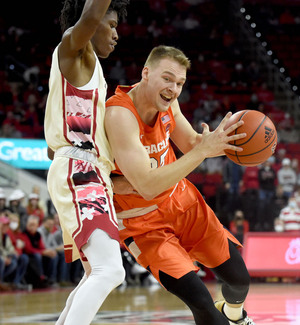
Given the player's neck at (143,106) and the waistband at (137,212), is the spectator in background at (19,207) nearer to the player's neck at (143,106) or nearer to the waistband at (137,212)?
the waistband at (137,212)

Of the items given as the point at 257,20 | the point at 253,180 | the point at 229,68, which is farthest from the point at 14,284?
the point at 257,20

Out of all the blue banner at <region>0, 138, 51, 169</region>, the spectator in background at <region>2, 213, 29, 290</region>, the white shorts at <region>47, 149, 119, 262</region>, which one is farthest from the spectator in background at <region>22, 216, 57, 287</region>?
the white shorts at <region>47, 149, 119, 262</region>

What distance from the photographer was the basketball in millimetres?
3732

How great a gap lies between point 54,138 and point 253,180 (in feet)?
33.8

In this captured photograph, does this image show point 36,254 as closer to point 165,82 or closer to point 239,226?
point 239,226

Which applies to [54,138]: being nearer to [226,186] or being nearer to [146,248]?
[146,248]

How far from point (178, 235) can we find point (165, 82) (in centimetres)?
103

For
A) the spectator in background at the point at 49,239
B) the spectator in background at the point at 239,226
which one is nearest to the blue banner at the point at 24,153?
the spectator in background at the point at 49,239

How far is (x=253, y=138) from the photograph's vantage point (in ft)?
12.3

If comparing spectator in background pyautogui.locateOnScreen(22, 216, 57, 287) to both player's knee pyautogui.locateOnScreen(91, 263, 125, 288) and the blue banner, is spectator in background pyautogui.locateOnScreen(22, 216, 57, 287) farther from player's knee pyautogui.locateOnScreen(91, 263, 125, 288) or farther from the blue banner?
player's knee pyautogui.locateOnScreen(91, 263, 125, 288)

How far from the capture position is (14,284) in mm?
10406

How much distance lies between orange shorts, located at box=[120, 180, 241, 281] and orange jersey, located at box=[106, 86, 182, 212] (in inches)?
3.4

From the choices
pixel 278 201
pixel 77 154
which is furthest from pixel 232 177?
pixel 77 154

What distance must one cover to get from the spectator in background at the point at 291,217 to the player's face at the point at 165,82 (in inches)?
340
